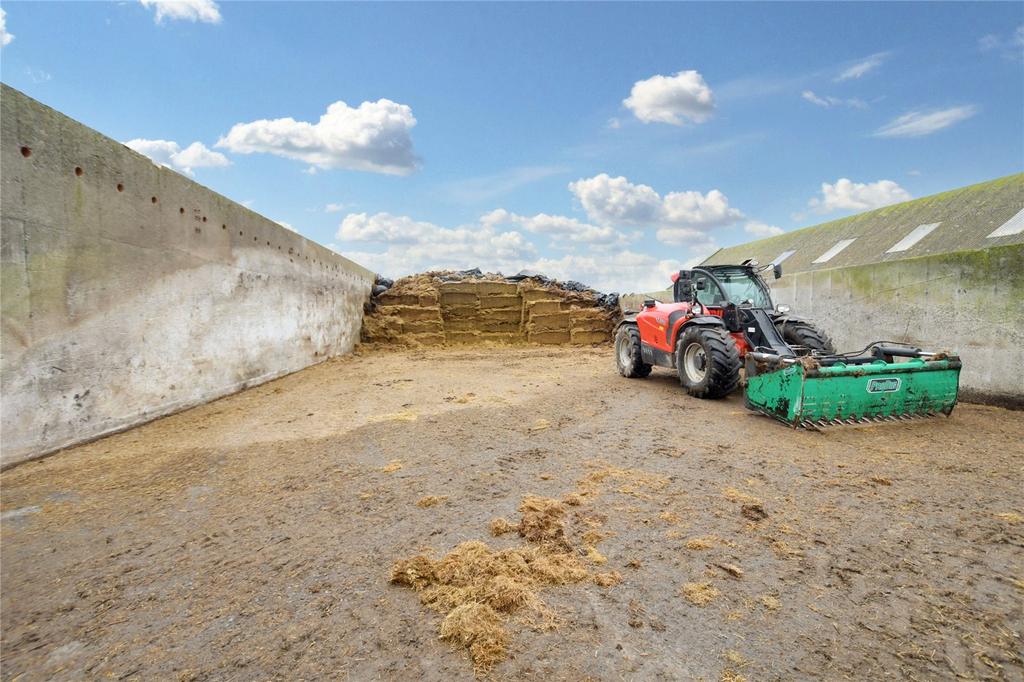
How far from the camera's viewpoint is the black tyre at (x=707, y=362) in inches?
263

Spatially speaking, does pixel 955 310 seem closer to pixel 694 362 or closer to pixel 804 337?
pixel 804 337

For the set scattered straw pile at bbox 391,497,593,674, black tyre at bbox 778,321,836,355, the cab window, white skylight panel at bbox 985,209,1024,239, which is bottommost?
scattered straw pile at bbox 391,497,593,674

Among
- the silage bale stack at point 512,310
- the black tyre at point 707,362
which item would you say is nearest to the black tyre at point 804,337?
the black tyre at point 707,362

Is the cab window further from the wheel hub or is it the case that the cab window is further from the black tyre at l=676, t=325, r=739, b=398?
the wheel hub

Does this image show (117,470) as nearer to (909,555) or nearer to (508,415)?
(508,415)

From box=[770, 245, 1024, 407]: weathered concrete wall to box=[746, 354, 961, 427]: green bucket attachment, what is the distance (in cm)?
132

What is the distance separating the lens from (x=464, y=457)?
4.65 meters

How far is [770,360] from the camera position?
607 centimetres

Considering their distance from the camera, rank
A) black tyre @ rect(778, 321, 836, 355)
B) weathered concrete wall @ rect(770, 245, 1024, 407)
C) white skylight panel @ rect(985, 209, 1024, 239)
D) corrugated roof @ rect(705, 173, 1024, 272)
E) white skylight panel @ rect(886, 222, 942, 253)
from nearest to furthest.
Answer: weathered concrete wall @ rect(770, 245, 1024, 407) < black tyre @ rect(778, 321, 836, 355) < white skylight panel @ rect(985, 209, 1024, 239) < corrugated roof @ rect(705, 173, 1024, 272) < white skylight panel @ rect(886, 222, 942, 253)

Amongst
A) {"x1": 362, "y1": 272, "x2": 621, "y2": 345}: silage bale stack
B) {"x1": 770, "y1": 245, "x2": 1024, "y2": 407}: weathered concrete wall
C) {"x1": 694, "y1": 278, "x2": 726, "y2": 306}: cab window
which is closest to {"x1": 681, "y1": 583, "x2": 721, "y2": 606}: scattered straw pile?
{"x1": 694, "y1": 278, "x2": 726, "y2": 306}: cab window

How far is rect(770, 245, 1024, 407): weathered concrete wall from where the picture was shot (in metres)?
6.48

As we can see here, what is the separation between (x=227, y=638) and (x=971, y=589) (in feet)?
10.8

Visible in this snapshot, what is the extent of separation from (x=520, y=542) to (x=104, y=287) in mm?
4678

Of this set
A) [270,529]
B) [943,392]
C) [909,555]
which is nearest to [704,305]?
[943,392]
